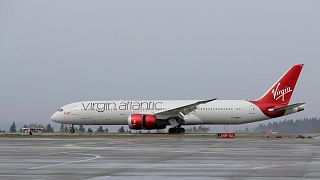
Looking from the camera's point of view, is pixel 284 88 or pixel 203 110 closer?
pixel 284 88

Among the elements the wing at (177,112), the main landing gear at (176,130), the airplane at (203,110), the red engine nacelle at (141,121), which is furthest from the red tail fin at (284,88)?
the red engine nacelle at (141,121)

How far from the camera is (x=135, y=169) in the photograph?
15328mm

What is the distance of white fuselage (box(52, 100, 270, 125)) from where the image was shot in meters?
56.8

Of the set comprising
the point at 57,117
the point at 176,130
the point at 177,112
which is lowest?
the point at 176,130

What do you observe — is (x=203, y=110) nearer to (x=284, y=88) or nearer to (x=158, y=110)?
(x=158, y=110)

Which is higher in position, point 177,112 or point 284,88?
point 284,88

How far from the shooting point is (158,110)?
5778 cm

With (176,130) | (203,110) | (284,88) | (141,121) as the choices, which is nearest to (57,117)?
(141,121)

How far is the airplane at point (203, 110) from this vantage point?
55.3m

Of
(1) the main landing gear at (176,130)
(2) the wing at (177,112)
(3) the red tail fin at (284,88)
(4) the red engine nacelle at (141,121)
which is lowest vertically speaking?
(1) the main landing gear at (176,130)

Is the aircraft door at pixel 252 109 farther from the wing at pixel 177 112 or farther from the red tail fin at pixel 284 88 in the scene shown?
the wing at pixel 177 112

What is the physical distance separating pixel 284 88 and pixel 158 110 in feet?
41.7

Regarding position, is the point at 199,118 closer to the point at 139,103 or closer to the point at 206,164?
the point at 139,103

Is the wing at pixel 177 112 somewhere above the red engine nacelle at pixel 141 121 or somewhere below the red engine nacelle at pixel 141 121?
above
